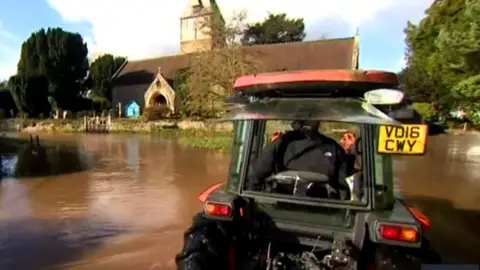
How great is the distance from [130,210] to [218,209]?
6018 millimetres

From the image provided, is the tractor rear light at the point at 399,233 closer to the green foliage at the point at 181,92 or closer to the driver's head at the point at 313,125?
the driver's head at the point at 313,125

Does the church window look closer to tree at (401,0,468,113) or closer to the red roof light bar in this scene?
tree at (401,0,468,113)

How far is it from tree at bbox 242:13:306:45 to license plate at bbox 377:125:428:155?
58383 mm

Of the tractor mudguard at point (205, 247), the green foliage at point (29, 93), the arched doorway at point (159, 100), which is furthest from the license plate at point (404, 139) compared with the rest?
the green foliage at point (29, 93)

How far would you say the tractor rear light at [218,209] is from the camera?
11.1 ft

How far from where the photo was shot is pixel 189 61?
4828 cm

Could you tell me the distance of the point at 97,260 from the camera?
6023 mm

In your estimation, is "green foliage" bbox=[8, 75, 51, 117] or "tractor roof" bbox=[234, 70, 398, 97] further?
"green foliage" bbox=[8, 75, 51, 117]

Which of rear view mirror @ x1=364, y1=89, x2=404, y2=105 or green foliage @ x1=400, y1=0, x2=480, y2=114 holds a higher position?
green foliage @ x1=400, y1=0, x2=480, y2=114

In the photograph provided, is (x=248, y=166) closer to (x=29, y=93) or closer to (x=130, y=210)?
(x=130, y=210)

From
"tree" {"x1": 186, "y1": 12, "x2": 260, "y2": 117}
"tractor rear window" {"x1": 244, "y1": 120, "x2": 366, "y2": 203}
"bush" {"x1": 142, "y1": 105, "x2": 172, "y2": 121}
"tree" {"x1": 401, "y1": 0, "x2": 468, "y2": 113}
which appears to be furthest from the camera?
"bush" {"x1": 142, "y1": 105, "x2": 172, "y2": 121}

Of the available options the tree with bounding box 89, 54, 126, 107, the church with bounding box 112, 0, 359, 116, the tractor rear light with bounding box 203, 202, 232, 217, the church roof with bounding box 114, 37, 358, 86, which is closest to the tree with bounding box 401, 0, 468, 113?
the tractor rear light with bounding box 203, 202, 232, 217

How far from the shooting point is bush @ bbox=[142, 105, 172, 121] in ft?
136

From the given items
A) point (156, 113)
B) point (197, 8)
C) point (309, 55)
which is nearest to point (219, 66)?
point (156, 113)
